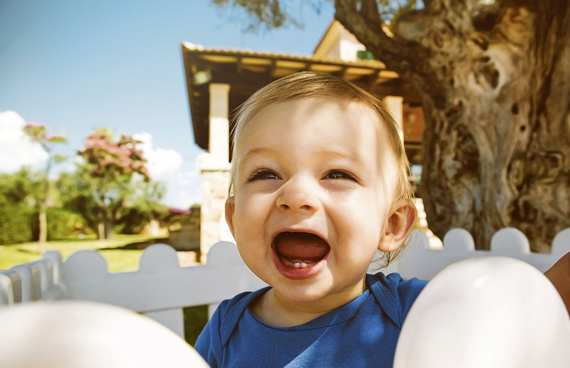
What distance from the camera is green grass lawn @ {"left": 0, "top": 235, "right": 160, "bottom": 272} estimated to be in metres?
8.02

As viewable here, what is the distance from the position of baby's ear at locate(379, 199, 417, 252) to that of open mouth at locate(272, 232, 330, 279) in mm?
175

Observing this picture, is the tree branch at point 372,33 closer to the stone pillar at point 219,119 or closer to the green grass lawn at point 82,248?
the stone pillar at point 219,119

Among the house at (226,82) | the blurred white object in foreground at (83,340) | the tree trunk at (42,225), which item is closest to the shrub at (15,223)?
the tree trunk at (42,225)

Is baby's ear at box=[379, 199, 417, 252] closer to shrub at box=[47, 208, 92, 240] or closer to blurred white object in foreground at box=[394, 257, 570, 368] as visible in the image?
blurred white object in foreground at box=[394, 257, 570, 368]

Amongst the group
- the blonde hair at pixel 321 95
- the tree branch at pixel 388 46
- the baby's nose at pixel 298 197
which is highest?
the tree branch at pixel 388 46

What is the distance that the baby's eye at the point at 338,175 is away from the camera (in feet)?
2.32

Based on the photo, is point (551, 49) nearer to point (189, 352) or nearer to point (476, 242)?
point (476, 242)

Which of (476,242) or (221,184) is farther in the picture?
(221,184)

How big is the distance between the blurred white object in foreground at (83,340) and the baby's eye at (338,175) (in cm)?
48

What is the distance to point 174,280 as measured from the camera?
139cm

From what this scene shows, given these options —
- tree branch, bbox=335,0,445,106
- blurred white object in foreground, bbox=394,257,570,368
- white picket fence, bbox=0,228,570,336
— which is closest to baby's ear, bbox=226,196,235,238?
white picket fence, bbox=0,228,570,336

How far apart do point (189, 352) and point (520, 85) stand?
2766 millimetres

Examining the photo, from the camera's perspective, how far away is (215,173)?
6844mm

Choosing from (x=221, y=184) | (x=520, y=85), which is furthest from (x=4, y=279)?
(x=221, y=184)
